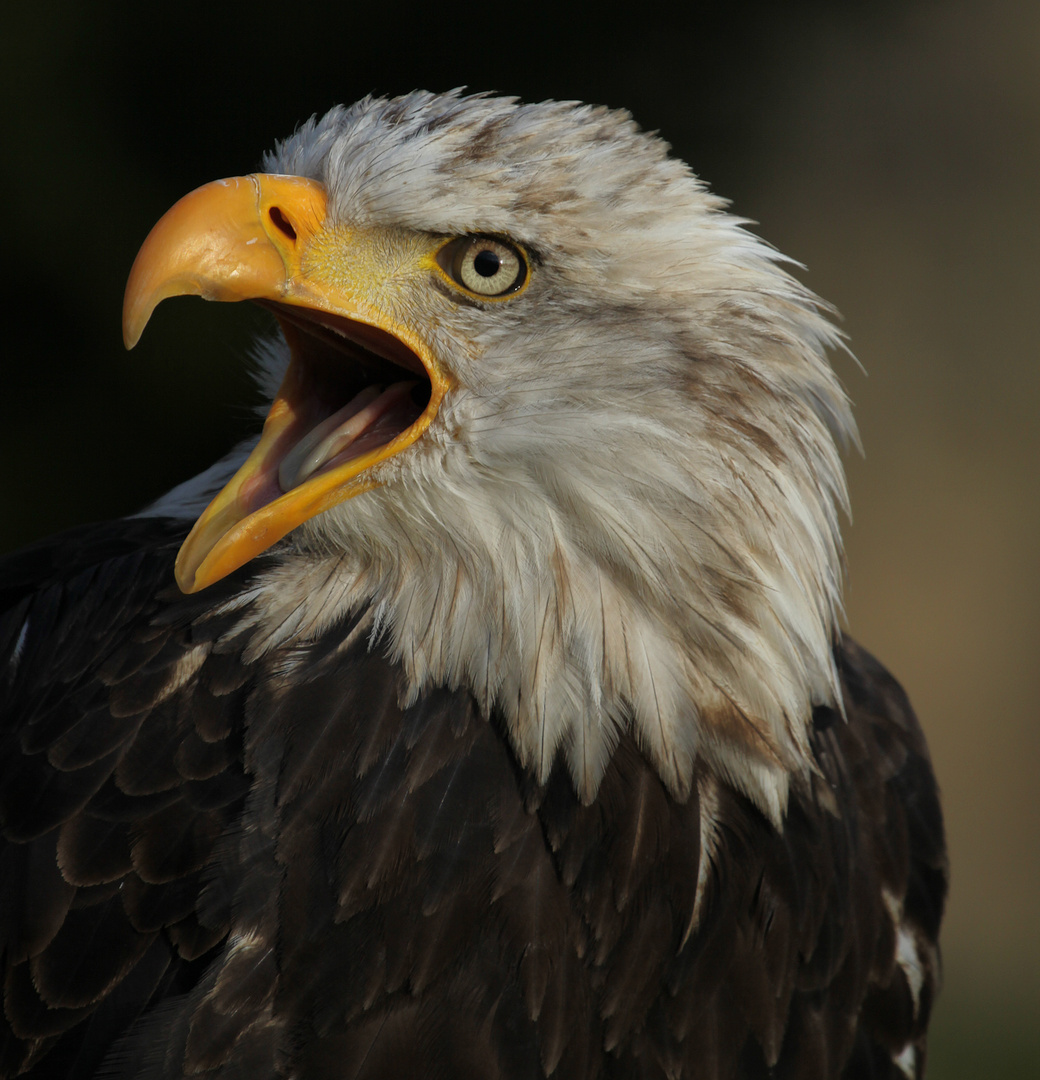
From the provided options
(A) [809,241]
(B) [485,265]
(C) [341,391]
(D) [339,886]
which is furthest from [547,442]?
(A) [809,241]

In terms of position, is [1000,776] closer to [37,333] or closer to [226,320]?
[226,320]

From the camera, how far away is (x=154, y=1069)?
1.47m

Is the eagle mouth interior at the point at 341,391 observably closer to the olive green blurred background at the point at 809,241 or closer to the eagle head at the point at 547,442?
the eagle head at the point at 547,442

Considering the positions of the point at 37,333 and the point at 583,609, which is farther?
the point at 37,333

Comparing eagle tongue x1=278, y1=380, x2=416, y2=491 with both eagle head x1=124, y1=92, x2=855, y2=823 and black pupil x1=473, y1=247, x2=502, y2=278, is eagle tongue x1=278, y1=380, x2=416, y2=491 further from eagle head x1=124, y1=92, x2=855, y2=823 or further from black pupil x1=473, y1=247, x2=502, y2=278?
black pupil x1=473, y1=247, x2=502, y2=278

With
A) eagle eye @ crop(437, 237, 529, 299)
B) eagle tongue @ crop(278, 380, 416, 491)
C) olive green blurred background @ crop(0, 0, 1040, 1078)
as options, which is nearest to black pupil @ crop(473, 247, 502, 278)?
eagle eye @ crop(437, 237, 529, 299)

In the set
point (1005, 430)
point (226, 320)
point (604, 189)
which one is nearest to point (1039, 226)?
point (1005, 430)

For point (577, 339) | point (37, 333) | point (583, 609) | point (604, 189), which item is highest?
point (604, 189)

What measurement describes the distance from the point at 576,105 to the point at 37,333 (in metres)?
3.44

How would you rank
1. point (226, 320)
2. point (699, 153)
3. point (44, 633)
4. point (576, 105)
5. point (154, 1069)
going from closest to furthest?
point (154, 1069)
point (576, 105)
point (44, 633)
point (226, 320)
point (699, 153)

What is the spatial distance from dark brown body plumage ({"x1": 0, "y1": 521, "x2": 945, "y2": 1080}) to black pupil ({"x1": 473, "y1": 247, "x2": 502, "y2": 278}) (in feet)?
1.72

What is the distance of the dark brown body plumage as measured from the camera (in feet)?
4.98

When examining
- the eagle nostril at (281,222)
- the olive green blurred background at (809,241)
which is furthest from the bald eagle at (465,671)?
the olive green blurred background at (809,241)

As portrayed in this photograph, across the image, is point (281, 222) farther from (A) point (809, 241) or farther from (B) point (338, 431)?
(A) point (809, 241)
